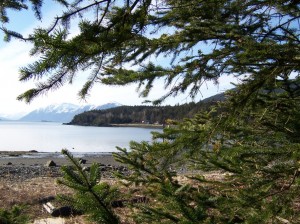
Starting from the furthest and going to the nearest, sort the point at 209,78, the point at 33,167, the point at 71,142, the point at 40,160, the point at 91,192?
the point at 71,142 → the point at 40,160 → the point at 33,167 → the point at 209,78 → the point at 91,192

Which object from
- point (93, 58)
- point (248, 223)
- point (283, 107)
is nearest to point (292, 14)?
point (283, 107)

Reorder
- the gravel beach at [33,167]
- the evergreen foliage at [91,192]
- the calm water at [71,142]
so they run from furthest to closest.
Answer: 1. the calm water at [71,142]
2. the gravel beach at [33,167]
3. the evergreen foliage at [91,192]

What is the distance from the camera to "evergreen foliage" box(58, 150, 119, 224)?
2.02 metres

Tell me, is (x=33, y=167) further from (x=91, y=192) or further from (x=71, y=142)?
(x=71, y=142)

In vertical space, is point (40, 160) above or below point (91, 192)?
below

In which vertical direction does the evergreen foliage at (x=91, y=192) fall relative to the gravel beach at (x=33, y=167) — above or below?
above

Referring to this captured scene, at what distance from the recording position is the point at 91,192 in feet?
6.68

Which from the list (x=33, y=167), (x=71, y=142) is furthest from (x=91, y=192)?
(x=71, y=142)

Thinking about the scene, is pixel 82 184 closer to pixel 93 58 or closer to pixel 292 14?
pixel 93 58

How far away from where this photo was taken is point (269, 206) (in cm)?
314

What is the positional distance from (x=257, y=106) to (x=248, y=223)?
1.65 metres

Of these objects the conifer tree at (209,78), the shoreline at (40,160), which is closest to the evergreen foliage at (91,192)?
the conifer tree at (209,78)

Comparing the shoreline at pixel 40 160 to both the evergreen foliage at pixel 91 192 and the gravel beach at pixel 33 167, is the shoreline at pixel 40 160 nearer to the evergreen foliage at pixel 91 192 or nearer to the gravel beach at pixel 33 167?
the gravel beach at pixel 33 167

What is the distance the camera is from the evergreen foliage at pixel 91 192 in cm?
202
